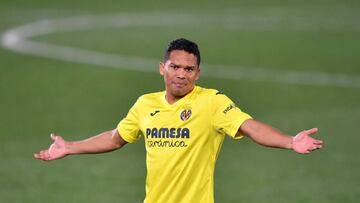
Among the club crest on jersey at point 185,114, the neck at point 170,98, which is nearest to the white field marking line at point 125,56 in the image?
the neck at point 170,98

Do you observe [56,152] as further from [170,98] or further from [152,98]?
[170,98]

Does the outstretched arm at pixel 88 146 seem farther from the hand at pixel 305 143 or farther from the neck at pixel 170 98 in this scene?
the hand at pixel 305 143

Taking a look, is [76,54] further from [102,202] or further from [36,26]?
[102,202]

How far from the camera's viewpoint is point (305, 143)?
32.3 ft

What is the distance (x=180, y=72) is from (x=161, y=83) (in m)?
11.4

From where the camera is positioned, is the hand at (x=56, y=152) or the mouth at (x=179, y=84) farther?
the hand at (x=56, y=152)

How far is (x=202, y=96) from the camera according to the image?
34.9 feet

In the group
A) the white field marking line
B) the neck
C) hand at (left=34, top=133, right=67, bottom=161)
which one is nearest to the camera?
the neck

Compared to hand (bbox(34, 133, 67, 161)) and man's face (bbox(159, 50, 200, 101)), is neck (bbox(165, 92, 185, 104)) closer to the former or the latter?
man's face (bbox(159, 50, 200, 101))

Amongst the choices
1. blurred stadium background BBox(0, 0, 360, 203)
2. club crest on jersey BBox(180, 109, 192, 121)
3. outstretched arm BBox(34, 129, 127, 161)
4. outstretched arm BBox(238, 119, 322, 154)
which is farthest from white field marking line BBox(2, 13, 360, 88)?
outstretched arm BBox(238, 119, 322, 154)

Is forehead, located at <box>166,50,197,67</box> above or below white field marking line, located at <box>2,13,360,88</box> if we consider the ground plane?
below

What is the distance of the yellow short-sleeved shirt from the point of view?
10453 mm

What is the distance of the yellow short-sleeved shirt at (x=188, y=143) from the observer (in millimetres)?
10453

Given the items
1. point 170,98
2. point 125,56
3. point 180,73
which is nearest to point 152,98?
point 170,98
